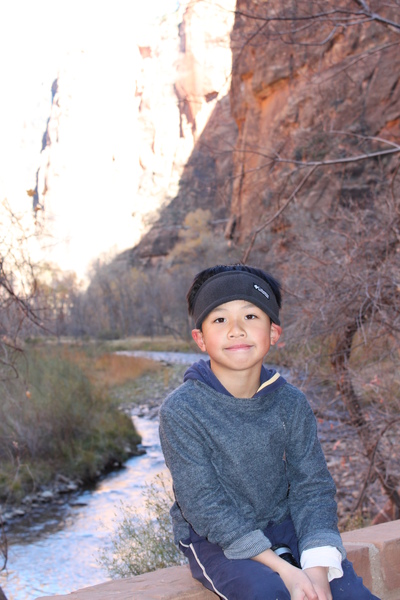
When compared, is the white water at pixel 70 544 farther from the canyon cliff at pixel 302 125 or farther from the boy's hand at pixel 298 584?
the canyon cliff at pixel 302 125

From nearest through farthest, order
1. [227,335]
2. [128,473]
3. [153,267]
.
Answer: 1. [227,335]
2. [128,473]
3. [153,267]

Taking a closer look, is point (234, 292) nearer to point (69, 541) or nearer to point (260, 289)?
point (260, 289)

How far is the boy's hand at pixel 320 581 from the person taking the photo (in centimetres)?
159

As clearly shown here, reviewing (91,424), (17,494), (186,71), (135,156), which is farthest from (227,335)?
(135,156)

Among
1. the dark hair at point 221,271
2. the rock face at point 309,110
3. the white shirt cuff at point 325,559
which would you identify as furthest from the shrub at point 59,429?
the white shirt cuff at point 325,559

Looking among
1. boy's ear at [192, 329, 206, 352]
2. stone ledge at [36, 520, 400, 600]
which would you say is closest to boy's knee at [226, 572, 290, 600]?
stone ledge at [36, 520, 400, 600]

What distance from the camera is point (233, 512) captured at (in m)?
1.76

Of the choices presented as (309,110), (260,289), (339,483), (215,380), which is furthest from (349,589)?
(309,110)

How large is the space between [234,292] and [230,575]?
0.85 metres

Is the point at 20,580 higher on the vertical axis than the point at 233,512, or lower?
lower

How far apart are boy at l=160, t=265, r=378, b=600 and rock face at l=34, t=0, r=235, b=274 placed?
193ft

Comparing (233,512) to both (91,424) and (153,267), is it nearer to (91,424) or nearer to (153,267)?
(91,424)

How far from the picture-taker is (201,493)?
1.77 meters

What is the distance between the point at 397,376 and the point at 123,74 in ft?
329
